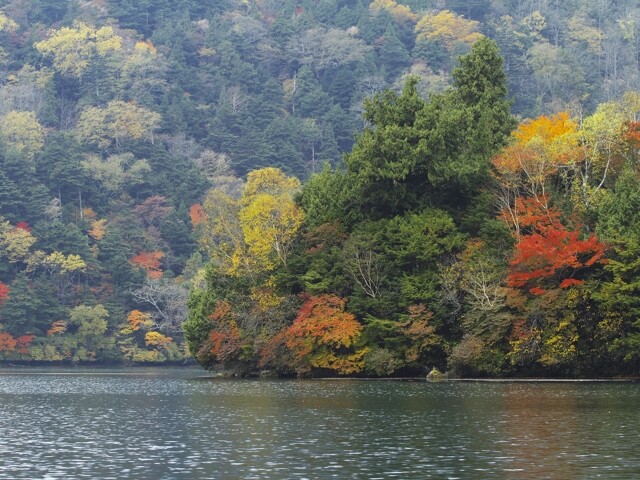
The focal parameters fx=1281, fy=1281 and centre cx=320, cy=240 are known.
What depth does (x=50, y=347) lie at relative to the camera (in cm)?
11619

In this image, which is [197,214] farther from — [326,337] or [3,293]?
[326,337]

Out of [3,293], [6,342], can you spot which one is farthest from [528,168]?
[3,293]

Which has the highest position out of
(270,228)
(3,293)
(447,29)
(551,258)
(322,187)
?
(447,29)

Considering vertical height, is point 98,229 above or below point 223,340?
above

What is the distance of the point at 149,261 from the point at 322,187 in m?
56.7

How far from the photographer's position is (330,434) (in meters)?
36.3

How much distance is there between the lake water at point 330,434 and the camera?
29078 mm

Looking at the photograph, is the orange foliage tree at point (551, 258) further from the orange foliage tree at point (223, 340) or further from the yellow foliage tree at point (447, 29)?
the yellow foliage tree at point (447, 29)

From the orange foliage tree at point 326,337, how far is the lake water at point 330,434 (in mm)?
11268

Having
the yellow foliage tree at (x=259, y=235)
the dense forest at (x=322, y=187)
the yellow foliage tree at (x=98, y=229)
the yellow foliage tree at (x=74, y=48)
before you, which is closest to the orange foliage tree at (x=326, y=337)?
the dense forest at (x=322, y=187)

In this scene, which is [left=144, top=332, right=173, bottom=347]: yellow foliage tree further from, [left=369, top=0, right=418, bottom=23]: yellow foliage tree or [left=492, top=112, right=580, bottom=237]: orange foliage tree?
[left=369, top=0, right=418, bottom=23]: yellow foliage tree

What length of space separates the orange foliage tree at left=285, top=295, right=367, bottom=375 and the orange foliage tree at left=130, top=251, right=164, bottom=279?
59.6 meters

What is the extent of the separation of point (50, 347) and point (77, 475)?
90.1 meters

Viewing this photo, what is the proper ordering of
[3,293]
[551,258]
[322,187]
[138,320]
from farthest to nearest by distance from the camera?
[138,320]
[3,293]
[322,187]
[551,258]
